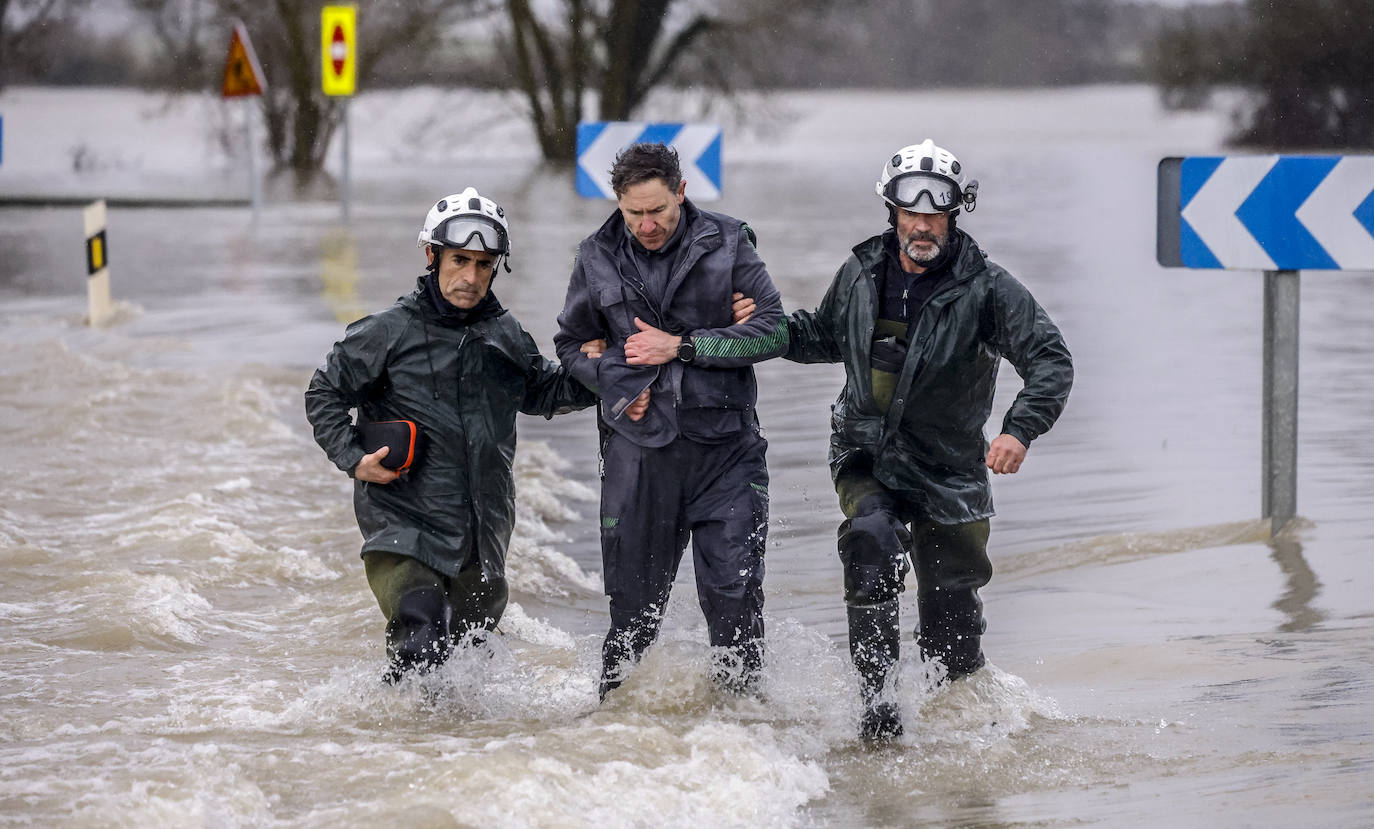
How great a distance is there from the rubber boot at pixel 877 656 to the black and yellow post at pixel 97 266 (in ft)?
38.8

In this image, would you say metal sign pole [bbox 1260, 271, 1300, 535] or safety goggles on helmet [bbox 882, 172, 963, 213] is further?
metal sign pole [bbox 1260, 271, 1300, 535]

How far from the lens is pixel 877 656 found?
5.85 m

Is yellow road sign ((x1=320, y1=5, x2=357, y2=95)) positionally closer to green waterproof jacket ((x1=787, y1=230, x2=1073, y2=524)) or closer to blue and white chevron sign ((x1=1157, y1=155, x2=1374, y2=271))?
blue and white chevron sign ((x1=1157, y1=155, x2=1374, y2=271))

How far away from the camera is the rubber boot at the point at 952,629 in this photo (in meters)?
6.11

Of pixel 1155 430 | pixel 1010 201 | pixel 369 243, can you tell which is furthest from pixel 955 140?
pixel 1155 430

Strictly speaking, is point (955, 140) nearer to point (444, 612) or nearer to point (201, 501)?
point (201, 501)

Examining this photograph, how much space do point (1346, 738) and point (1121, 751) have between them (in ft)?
2.01

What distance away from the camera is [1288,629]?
22.4 feet

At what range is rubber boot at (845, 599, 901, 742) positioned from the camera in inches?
230

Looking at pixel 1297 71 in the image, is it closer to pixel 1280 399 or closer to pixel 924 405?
pixel 1280 399

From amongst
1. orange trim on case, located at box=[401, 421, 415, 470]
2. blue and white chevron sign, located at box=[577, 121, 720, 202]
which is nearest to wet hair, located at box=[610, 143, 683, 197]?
orange trim on case, located at box=[401, 421, 415, 470]

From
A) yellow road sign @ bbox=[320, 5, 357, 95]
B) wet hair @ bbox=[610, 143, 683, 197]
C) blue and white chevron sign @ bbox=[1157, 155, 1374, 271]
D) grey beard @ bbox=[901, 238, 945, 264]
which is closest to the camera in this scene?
wet hair @ bbox=[610, 143, 683, 197]

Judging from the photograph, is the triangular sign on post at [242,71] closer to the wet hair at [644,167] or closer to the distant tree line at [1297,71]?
the distant tree line at [1297,71]

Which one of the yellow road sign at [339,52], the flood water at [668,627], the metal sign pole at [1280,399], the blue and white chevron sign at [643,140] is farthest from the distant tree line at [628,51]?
the metal sign pole at [1280,399]
